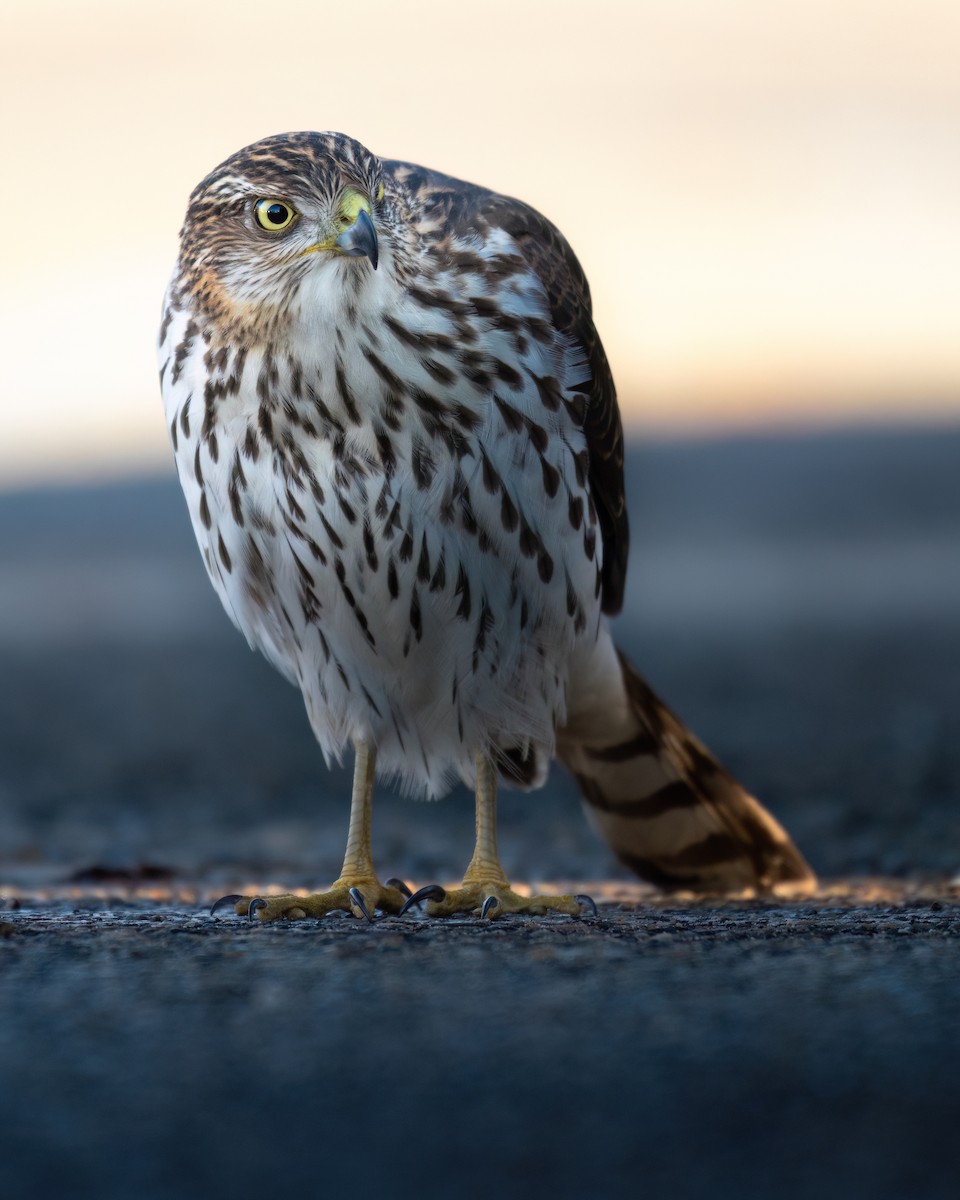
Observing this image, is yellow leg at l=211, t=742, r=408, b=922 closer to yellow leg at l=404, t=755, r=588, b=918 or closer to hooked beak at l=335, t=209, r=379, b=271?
yellow leg at l=404, t=755, r=588, b=918

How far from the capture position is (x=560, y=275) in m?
4.36

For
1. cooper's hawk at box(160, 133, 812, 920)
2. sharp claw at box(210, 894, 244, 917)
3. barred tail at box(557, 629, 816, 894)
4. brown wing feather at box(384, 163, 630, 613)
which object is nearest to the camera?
cooper's hawk at box(160, 133, 812, 920)

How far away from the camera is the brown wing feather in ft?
14.0

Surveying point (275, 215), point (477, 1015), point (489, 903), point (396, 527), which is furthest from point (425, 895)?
point (275, 215)

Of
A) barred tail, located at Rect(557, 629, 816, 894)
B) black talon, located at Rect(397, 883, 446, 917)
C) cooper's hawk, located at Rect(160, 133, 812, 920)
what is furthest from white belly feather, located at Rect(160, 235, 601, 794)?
barred tail, located at Rect(557, 629, 816, 894)

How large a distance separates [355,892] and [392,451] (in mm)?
1118

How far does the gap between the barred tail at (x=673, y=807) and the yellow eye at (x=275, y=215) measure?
A: 1.75 m

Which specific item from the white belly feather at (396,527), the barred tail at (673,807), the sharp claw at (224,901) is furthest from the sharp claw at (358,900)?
the barred tail at (673,807)

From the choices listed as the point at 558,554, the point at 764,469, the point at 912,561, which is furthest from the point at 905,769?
the point at 764,469

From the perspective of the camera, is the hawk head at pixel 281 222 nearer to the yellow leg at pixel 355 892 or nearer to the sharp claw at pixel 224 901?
the yellow leg at pixel 355 892

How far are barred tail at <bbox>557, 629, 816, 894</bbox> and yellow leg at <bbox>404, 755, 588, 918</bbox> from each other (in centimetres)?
Result: 63

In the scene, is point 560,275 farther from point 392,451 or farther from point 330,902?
point 330,902

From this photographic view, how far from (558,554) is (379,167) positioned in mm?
1086

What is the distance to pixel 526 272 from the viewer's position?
4.21 m
